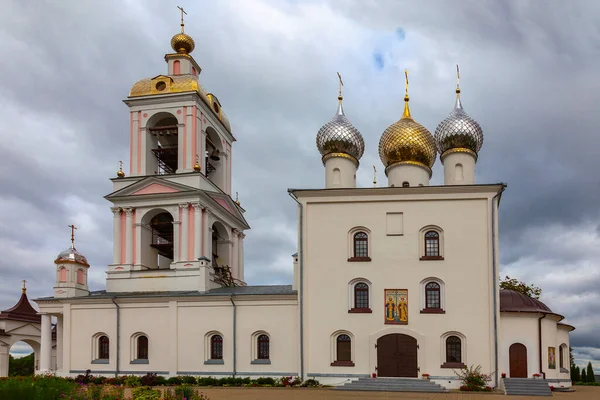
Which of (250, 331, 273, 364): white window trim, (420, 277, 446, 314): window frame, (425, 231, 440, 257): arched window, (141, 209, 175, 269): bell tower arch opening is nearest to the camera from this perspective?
(420, 277, 446, 314): window frame

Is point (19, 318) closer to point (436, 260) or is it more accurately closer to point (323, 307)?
point (323, 307)

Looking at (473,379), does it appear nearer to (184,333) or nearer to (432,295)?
(432,295)

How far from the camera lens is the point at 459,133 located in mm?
28203

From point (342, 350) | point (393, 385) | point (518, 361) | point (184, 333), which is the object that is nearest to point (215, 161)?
point (184, 333)

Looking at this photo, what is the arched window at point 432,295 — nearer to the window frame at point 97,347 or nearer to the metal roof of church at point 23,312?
the window frame at point 97,347

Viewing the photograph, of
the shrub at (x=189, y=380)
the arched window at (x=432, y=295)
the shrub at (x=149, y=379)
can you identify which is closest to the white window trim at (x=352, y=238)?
the arched window at (x=432, y=295)

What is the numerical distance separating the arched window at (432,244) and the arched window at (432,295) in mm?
1240

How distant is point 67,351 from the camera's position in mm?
29172

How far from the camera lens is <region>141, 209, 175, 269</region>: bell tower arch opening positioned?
103 feet

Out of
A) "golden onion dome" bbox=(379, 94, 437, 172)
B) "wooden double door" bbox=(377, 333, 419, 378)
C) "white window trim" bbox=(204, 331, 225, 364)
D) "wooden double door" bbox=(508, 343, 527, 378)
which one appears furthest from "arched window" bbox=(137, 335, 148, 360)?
"wooden double door" bbox=(508, 343, 527, 378)

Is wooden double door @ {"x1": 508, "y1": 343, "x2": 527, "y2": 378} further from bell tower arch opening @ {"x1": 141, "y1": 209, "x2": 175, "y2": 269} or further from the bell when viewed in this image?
the bell

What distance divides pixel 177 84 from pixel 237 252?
960 cm

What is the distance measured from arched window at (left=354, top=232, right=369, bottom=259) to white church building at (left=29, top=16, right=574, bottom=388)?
0.04 meters

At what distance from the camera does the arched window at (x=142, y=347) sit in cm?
2855
